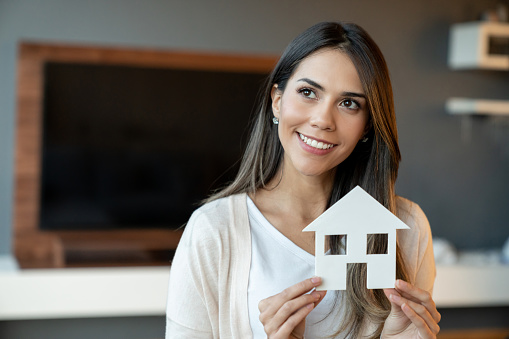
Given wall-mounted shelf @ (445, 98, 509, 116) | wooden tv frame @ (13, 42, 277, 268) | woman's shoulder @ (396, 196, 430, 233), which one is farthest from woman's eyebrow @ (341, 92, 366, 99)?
wall-mounted shelf @ (445, 98, 509, 116)

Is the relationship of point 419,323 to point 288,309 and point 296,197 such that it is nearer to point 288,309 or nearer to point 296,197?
point 288,309

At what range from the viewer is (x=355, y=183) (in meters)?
1.52

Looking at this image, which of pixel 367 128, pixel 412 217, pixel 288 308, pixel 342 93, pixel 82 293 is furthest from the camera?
pixel 82 293

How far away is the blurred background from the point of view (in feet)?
11.8

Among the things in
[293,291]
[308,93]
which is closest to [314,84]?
[308,93]

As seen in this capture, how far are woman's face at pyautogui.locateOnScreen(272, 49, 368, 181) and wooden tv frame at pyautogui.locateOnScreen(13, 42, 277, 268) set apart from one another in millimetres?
2446

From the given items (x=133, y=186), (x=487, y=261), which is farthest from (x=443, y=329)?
(x=133, y=186)

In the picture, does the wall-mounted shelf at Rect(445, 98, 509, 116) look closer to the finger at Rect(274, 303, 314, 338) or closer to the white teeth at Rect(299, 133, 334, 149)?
the white teeth at Rect(299, 133, 334, 149)

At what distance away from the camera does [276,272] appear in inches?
55.9

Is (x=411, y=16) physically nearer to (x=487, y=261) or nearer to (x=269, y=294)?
(x=487, y=261)

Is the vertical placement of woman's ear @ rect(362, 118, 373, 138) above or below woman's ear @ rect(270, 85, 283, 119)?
below

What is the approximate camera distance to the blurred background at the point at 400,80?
359cm

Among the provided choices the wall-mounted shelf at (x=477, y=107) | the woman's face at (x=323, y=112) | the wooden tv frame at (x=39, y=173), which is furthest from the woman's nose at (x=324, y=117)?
the wall-mounted shelf at (x=477, y=107)

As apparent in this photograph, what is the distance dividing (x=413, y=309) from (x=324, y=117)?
0.38 m
